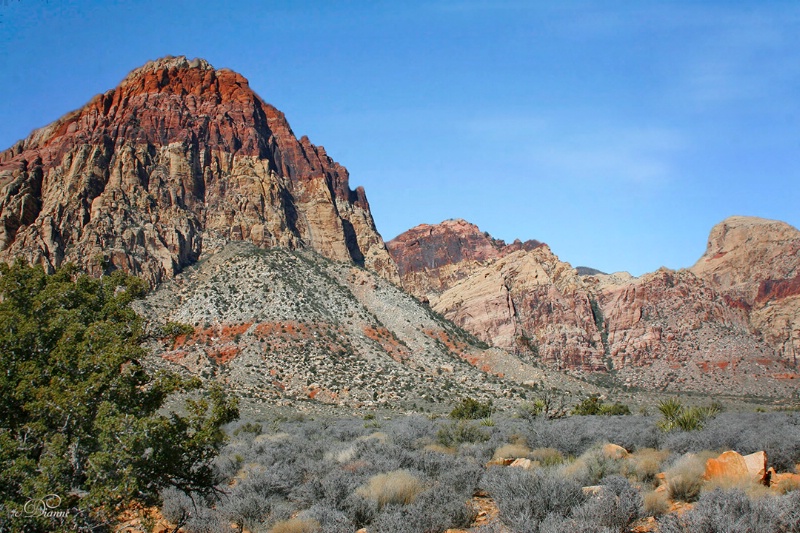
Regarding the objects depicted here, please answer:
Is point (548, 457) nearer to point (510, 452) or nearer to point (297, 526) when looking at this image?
point (510, 452)

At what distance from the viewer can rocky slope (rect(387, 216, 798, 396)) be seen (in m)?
83.3

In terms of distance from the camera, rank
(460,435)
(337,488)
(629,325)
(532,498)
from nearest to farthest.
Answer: (532,498) < (337,488) < (460,435) < (629,325)

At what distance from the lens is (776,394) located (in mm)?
76500

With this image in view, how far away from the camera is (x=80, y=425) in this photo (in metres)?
10.9

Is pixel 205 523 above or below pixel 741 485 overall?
above

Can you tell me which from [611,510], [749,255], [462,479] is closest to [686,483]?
[611,510]

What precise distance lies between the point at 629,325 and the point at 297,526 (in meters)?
93.2

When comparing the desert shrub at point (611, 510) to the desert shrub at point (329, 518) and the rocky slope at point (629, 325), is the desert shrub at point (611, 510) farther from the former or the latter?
the rocky slope at point (629, 325)

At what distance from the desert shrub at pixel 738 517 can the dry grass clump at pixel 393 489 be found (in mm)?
5137

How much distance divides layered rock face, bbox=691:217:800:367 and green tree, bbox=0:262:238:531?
104 meters

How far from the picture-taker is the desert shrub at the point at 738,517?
813cm

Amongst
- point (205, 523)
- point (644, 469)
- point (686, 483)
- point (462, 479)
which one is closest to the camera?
point (205, 523)

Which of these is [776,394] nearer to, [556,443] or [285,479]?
[556,443]

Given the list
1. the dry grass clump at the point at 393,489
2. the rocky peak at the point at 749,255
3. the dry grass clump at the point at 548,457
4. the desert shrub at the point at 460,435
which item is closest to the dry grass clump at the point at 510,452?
the dry grass clump at the point at 548,457
